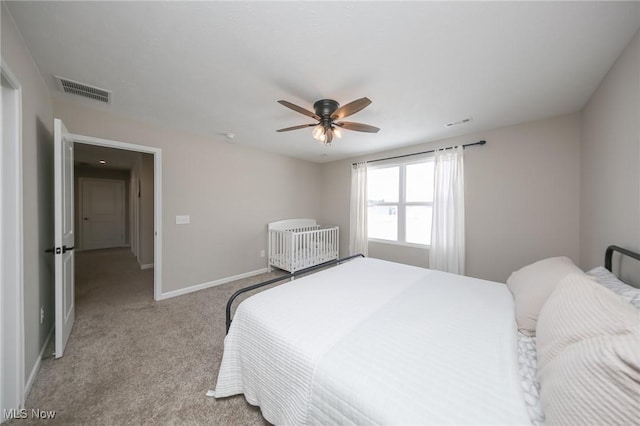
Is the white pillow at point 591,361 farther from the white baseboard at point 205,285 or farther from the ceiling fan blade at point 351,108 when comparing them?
the white baseboard at point 205,285

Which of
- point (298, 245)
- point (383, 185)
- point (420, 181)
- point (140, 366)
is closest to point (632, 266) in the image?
point (420, 181)

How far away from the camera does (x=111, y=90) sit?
2.00 m

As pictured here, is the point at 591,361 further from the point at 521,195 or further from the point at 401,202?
the point at 401,202

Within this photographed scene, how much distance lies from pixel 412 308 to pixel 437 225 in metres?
2.17

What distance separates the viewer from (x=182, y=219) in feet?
10.2

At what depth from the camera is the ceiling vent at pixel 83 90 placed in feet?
6.13

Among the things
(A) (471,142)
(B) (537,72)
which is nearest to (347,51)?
(B) (537,72)

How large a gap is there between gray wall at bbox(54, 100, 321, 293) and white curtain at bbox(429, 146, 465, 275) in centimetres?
264

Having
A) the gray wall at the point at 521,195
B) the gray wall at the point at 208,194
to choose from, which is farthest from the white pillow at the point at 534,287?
the gray wall at the point at 208,194

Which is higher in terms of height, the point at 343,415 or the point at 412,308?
the point at 412,308

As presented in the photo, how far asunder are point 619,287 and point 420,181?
2599mm

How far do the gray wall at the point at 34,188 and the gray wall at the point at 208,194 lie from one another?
63 cm

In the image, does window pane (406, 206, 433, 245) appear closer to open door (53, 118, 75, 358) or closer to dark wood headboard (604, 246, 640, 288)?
dark wood headboard (604, 246, 640, 288)

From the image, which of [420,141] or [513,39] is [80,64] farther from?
[420,141]
